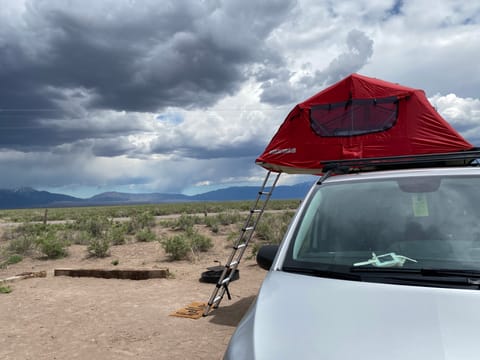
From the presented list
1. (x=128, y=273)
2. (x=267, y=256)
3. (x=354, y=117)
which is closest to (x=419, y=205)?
(x=267, y=256)

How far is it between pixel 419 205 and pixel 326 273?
34.2 inches

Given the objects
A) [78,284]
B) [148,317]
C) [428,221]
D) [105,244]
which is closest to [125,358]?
[148,317]

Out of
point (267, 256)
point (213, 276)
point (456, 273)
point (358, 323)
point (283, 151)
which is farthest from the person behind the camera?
point (213, 276)

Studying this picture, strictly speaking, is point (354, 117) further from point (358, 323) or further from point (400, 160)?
point (358, 323)

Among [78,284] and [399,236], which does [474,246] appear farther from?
[78,284]

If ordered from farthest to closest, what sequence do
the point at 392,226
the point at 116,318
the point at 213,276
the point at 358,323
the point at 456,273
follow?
the point at 213,276
the point at 116,318
the point at 392,226
the point at 456,273
the point at 358,323

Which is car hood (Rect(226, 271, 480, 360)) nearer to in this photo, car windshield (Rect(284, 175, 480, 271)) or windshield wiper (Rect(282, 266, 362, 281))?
windshield wiper (Rect(282, 266, 362, 281))

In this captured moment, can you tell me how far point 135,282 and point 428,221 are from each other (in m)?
7.53

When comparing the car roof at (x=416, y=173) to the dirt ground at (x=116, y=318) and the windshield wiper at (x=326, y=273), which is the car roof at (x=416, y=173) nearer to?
the windshield wiper at (x=326, y=273)

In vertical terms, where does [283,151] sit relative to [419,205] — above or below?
above

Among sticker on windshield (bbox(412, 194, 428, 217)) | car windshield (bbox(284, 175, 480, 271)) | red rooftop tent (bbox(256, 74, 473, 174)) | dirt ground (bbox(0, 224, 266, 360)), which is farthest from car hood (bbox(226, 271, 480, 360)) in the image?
red rooftop tent (bbox(256, 74, 473, 174))

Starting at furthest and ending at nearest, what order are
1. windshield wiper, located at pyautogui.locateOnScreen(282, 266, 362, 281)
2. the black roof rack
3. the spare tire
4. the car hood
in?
the spare tire < the black roof rack < windshield wiper, located at pyautogui.locateOnScreen(282, 266, 362, 281) < the car hood

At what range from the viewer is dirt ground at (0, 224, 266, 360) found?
5008 millimetres

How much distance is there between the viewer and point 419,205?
2748 millimetres
